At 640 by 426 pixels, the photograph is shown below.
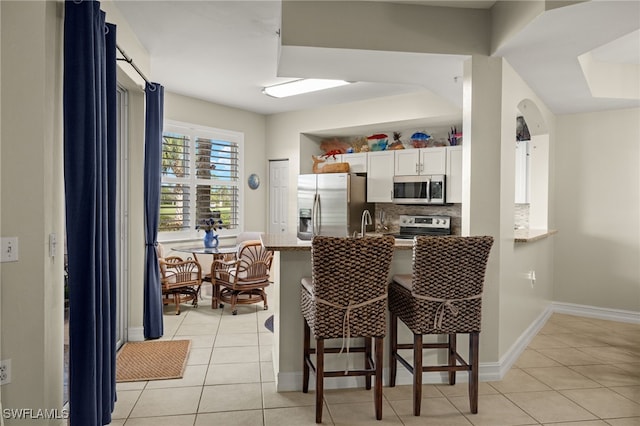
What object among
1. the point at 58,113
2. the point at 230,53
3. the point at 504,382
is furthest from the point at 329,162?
the point at 58,113

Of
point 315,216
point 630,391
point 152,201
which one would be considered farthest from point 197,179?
point 630,391

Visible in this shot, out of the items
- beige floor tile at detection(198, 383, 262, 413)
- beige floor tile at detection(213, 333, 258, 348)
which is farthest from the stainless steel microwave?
beige floor tile at detection(198, 383, 262, 413)

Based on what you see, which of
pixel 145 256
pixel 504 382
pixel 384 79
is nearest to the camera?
pixel 504 382

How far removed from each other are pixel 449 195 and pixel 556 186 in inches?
48.8

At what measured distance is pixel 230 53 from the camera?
13.7 ft

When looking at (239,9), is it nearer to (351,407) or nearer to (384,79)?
(384,79)

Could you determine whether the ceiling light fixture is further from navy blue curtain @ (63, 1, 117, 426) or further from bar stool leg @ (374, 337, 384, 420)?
bar stool leg @ (374, 337, 384, 420)

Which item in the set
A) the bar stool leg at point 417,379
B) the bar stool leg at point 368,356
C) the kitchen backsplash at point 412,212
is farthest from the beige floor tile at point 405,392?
the kitchen backsplash at point 412,212

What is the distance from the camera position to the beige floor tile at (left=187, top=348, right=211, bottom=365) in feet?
11.3

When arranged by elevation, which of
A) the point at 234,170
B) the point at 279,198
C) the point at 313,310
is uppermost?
the point at 234,170

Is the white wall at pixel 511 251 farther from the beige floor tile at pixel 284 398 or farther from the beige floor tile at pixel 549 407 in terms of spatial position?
the beige floor tile at pixel 284 398

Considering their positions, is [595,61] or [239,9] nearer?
[239,9]

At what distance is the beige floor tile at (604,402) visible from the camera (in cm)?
268

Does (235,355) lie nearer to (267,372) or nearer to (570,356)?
(267,372)
